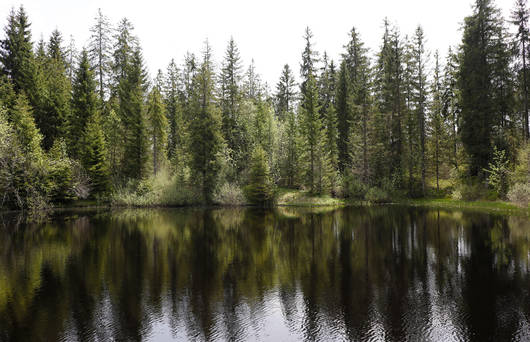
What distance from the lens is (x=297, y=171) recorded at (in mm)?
46562

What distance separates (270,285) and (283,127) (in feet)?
130

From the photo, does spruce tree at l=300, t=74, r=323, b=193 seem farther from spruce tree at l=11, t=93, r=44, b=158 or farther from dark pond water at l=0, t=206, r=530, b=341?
spruce tree at l=11, t=93, r=44, b=158

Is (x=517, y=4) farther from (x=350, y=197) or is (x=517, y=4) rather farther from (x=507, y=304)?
(x=507, y=304)

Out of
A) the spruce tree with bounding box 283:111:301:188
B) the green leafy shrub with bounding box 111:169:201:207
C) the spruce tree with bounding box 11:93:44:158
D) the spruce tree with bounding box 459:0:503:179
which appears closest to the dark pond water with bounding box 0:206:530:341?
the spruce tree with bounding box 11:93:44:158

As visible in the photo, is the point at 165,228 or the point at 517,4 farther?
the point at 517,4

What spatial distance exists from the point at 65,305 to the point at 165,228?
575 inches

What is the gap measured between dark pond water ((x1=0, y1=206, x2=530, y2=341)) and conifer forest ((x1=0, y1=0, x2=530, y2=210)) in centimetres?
1916

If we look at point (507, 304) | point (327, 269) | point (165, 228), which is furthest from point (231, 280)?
point (165, 228)

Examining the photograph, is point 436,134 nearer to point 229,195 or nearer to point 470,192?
point 470,192

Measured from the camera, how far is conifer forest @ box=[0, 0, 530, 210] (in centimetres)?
3888

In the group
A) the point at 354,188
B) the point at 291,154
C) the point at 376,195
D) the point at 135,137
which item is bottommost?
the point at 376,195

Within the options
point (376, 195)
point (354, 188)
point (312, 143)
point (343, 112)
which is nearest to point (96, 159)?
point (312, 143)

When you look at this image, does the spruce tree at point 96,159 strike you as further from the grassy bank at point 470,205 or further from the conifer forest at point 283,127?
the grassy bank at point 470,205

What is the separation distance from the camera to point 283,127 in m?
50.5
